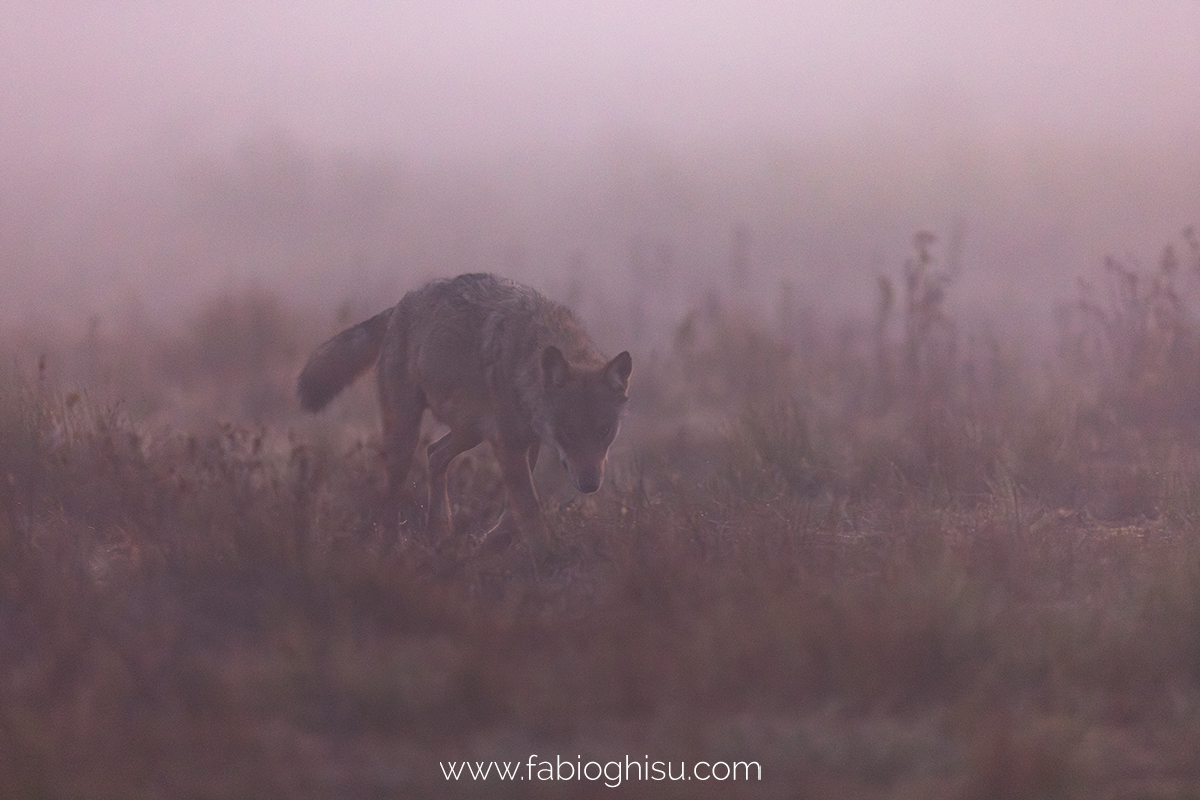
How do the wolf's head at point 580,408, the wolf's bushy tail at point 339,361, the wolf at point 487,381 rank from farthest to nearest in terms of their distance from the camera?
the wolf's bushy tail at point 339,361, the wolf at point 487,381, the wolf's head at point 580,408

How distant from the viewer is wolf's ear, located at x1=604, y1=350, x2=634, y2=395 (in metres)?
6.21

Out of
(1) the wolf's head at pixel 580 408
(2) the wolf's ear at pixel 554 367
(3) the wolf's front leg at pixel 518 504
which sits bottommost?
(3) the wolf's front leg at pixel 518 504

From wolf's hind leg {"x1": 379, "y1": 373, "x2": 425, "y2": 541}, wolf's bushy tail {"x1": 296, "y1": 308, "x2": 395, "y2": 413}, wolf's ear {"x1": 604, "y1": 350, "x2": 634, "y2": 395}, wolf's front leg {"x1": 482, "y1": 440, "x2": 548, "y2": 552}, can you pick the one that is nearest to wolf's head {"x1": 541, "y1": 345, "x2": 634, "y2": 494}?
wolf's ear {"x1": 604, "y1": 350, "x2": 634, "y2": 395}

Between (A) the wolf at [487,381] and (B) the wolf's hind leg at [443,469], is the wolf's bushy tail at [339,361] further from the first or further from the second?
(B) the wolf's hind leg at [443,469]

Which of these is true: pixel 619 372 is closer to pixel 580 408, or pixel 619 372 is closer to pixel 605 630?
pixel 580 408

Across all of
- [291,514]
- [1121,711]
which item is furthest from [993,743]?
[291,514]

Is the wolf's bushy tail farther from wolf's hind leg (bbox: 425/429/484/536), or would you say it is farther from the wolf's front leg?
the wolf's front leg

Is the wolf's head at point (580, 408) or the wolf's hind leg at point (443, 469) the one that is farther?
the wolf's hind leg at point (443, 469)

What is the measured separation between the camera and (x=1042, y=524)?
21.2 feet

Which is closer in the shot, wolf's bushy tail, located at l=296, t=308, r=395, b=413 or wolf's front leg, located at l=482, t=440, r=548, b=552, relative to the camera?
wolf's front leg, located at l=482, t=440, r=548, b=552

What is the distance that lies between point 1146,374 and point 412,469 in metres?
6.52

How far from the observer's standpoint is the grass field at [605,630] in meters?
3.35

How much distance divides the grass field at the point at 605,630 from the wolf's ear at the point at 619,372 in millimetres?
607

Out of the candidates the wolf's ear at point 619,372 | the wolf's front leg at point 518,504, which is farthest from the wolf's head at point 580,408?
the wolf's front leg at point 518,504
